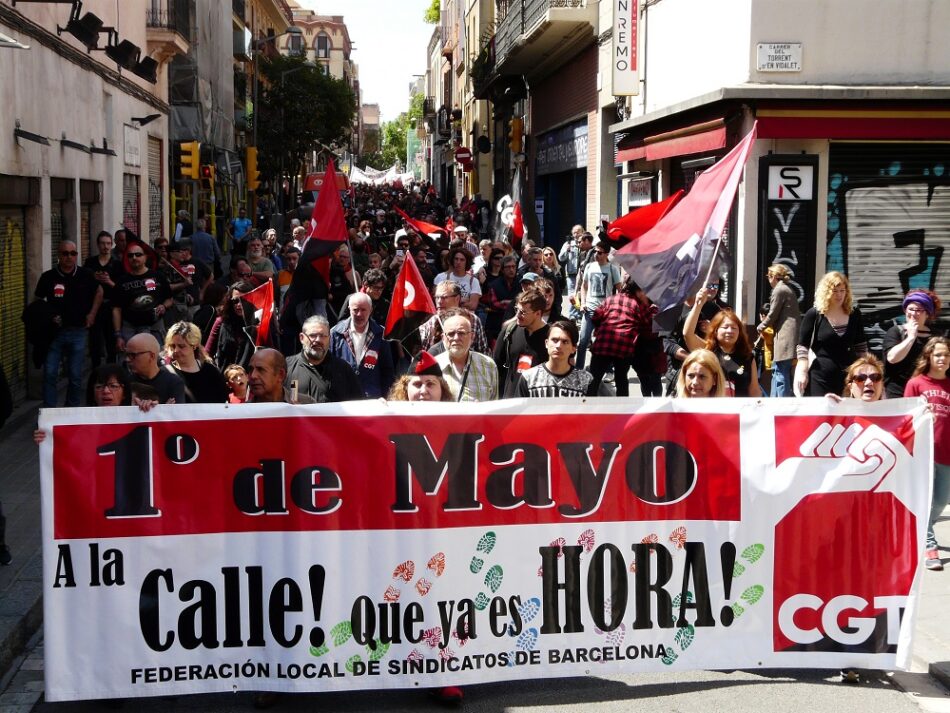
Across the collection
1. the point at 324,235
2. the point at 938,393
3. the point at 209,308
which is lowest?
the point at 938,393

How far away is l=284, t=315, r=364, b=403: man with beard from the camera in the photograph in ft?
25.3

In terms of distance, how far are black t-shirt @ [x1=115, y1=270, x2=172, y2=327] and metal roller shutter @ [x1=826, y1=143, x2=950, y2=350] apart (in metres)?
7.29

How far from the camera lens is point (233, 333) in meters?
10.8

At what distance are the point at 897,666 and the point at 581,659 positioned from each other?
143 centimetres

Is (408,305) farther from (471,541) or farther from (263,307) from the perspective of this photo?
(471,541)

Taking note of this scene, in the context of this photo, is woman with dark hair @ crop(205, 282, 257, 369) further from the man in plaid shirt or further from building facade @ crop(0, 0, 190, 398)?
building facade @ crop(0, 0, 190, 398)

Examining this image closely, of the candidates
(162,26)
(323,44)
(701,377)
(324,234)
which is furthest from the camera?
(323,44)

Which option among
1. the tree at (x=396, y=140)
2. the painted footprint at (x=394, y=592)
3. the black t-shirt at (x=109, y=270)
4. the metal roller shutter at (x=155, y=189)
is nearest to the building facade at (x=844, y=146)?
the black t-shirt at (x=109, y=270)

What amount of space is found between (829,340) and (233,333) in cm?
480

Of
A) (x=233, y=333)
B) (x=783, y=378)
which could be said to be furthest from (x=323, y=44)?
(x=233, y=333)

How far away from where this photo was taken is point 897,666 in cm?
580

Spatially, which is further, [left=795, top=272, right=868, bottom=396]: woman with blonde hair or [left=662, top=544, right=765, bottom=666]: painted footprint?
[left=795, top=272, right=868, bottom=396]: woman with blonde hair

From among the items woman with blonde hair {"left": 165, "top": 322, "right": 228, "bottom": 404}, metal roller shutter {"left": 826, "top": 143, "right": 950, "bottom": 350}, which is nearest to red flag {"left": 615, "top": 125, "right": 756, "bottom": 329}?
woman with blonde hair {"left": 165, "top": 322, "right": 228, "bottom": 404}

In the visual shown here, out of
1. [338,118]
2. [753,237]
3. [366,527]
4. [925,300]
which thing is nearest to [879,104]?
[753,237]
